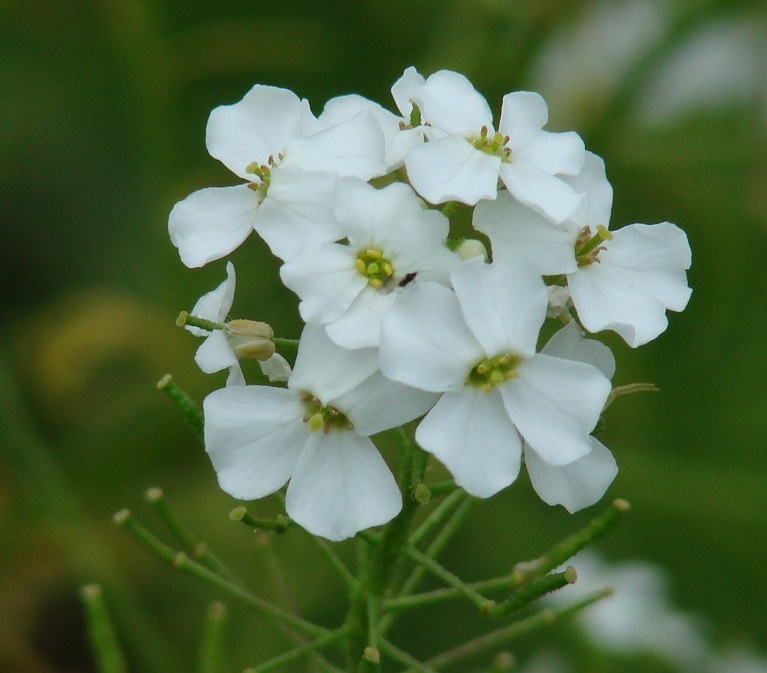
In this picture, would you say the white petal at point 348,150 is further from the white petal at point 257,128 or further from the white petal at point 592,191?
the white petal at point 592,191

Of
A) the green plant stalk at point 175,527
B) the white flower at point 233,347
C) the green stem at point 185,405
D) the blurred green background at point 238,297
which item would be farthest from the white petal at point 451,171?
the blurred green background at point 238,297

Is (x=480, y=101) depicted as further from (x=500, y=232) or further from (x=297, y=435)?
(x=297, y=435)

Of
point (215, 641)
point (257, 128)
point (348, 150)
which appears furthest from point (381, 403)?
point (215, 641)

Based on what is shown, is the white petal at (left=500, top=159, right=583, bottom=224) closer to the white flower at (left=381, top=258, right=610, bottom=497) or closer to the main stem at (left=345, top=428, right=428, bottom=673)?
the white flower at (left=381, top=258, right=610, bottom=497)

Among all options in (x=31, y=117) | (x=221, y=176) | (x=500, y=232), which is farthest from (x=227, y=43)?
(x=500, y=232)

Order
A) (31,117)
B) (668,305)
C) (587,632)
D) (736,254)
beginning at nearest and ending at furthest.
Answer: (668,305)
(587,632)
(736,254)
(31,117)

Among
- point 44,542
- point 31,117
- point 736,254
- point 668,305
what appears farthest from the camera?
point 31,117

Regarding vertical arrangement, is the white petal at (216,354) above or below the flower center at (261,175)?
below
